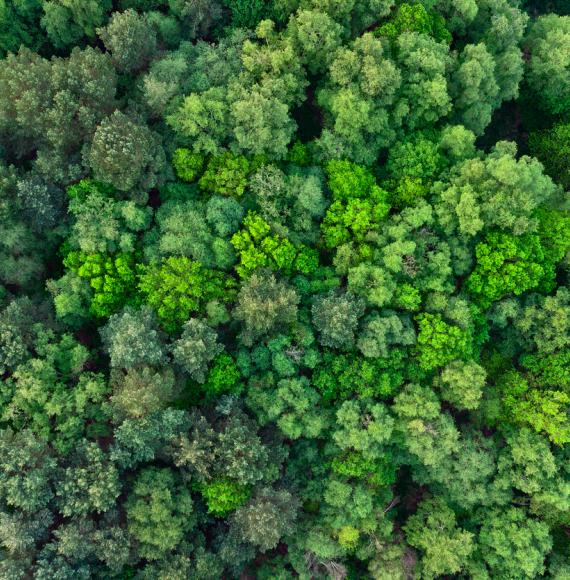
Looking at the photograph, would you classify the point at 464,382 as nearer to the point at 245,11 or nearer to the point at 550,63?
the point at 550,63

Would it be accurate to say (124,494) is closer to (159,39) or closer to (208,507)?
(208,507)

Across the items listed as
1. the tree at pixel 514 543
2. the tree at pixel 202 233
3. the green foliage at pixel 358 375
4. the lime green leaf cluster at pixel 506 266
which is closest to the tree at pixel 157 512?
the green foliage at pixel 358 375

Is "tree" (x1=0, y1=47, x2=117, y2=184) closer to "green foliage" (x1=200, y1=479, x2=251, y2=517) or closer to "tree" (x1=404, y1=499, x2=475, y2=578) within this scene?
"green foliage" (x1=200, y1=479, x2=251, y2=517)

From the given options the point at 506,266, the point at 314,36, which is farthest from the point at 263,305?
the point at 314,36

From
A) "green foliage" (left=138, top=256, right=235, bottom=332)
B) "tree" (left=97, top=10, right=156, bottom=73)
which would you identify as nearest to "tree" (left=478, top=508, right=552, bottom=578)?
"green foliage" (left=138, top=256, right=235, bottom=332)

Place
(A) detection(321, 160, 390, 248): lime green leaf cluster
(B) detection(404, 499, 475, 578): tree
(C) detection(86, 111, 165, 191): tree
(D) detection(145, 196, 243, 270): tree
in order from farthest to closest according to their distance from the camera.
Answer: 1. (A) detection(321, 160, 390, 248): lime green leaf cluster
2. (B) detection(404, 499, 475, 578): tree
3. (D) detection(145, 196, 243, 270): tree
4. (C) detection(86, 111, 165, 191): tree

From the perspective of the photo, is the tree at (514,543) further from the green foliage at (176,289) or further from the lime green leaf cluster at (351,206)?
the green foliage at (176,289)
